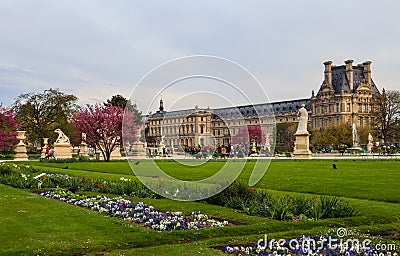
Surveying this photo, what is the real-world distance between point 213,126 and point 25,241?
416 inches

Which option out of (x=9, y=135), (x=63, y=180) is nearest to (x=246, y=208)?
(x=63, y=180)

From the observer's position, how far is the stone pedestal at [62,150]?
4744 centimetres

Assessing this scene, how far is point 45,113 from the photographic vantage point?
74750 mm

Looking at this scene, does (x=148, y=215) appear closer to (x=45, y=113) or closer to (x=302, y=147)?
(x=302, y=147)

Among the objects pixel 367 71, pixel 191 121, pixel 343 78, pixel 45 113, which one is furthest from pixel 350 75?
pixel 191 121

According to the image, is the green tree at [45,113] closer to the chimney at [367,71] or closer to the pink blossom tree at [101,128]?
the pink blossom tree at [101,128]

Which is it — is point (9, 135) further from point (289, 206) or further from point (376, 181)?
point (289, 206)

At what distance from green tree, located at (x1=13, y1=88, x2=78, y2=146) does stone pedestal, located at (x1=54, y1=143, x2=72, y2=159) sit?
24.1m

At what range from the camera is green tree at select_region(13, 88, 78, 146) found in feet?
235

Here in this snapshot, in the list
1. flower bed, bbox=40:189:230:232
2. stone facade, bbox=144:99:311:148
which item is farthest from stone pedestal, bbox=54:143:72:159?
flower bed, bbox=40:189:230:232

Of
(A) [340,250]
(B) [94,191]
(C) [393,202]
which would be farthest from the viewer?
(B) [94,191]

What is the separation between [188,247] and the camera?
25.9 feet

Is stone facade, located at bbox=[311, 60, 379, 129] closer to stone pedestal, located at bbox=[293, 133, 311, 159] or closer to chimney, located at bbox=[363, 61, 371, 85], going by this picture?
chimney, located at bbox=[363, 61, 371, 85]

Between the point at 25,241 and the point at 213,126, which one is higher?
the point at 213,126
